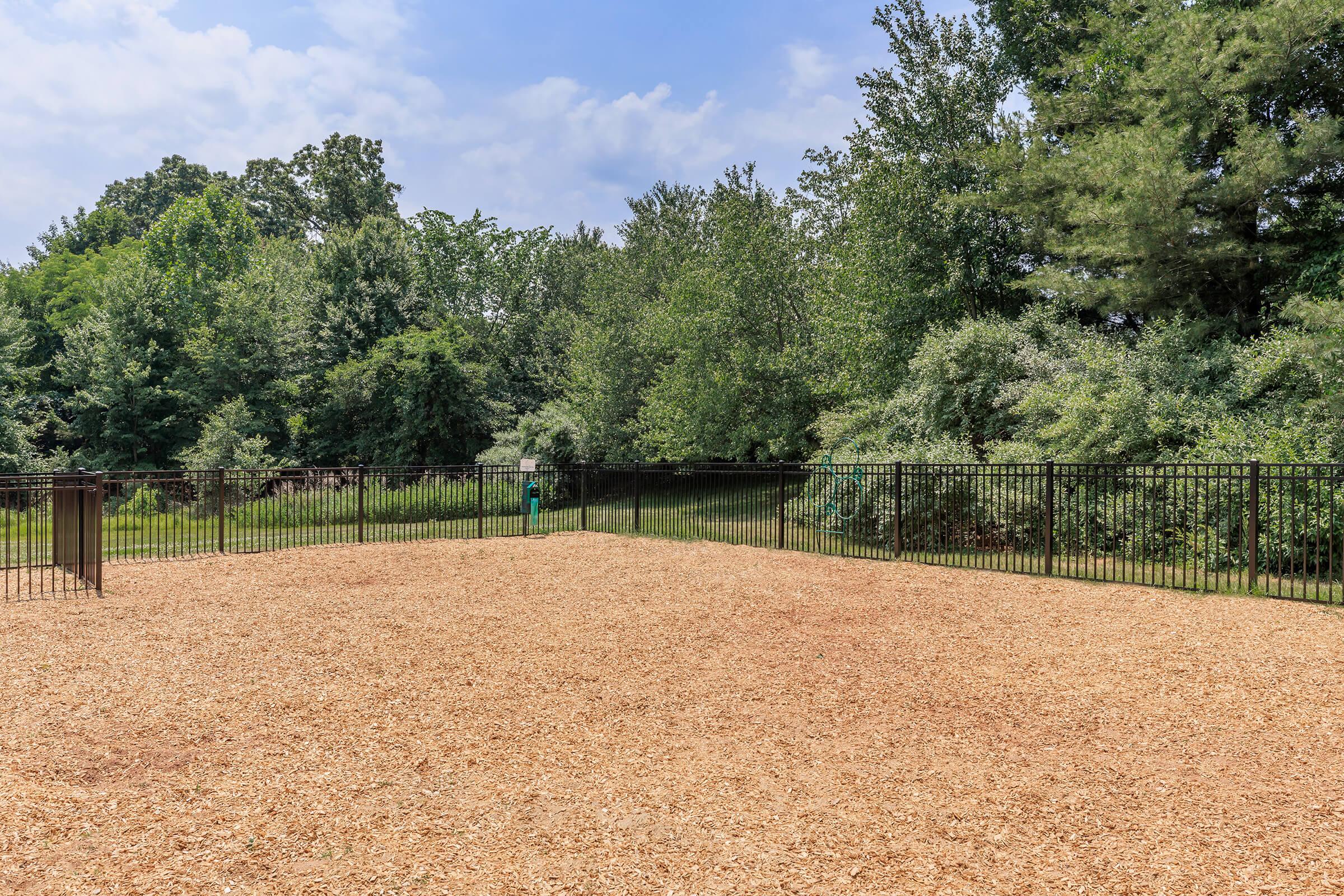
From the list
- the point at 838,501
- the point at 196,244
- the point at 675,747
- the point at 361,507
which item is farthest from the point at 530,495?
the point at 196,244

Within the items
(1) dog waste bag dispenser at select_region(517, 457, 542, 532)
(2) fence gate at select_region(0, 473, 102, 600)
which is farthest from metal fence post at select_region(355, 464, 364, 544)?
(2) fence gate at select_region(0, 473, 102, 600)

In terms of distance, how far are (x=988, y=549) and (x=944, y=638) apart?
626cm

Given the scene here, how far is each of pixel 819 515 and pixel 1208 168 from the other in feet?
32.4

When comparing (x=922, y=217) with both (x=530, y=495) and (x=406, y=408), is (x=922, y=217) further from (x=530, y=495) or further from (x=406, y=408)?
(x=406, y=408)

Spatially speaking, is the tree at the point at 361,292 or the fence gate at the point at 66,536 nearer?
the fence gate at the point at 66,536

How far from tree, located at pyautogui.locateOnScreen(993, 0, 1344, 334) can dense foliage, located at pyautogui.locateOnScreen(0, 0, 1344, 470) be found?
6cm

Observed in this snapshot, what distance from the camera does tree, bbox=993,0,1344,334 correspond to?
12.0 m

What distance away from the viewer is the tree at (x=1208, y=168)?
11977mm

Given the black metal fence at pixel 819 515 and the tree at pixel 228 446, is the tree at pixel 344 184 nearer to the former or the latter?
the tree at pixel 228 446

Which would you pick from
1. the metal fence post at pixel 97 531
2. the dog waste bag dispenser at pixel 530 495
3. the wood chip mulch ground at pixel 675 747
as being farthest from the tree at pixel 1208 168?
the metal fence post at pixel 97 531

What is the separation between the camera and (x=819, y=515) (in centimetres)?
1395

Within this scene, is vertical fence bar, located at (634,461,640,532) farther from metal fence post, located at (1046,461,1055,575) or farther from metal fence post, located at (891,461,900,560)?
metal fence post, located at (1046,461,1055,575)

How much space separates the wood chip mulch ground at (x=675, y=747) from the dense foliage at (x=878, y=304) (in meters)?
6.37

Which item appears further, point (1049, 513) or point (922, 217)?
point (922, 217)
